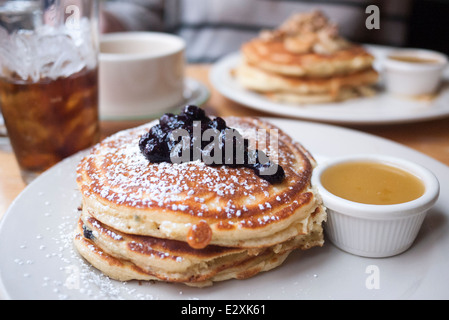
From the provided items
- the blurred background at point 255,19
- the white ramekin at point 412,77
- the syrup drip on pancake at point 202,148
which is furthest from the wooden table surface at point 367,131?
the blurred background at point 255,19

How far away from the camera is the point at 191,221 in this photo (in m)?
0.98

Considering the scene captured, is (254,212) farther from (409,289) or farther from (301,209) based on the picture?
(409,289)

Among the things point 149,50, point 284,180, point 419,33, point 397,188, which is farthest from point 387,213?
point 419,33

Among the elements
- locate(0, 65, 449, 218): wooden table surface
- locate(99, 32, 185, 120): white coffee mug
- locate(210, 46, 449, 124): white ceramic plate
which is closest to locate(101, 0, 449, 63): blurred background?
locate(210, 46, 449, 124): white ceramic plate

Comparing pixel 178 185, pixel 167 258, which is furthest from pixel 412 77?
pixel 167 258

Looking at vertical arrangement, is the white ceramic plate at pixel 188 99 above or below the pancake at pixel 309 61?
below

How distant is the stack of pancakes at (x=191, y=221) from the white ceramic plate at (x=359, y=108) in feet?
2.66

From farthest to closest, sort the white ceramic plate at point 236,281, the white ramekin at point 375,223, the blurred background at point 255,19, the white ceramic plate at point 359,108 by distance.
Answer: the blurred background at point 255,19 < the white ceramic plate at point 359,108 < the white ramekin at point 375,223 < the white ceramic plate at point 236,281

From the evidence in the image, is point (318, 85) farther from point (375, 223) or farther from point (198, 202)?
point (198, 202)

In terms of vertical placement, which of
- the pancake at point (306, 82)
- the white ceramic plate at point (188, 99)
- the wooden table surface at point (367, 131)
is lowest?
the wooden table surface at point (367, 131)

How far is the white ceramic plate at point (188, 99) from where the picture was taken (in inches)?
73.4

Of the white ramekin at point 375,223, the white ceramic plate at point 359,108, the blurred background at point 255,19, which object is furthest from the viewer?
the blurred background at point 255,19

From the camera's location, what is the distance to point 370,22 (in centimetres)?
293

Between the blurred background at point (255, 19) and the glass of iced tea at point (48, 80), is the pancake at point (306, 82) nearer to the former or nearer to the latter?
the glass of iced tea at point (48, 80)
